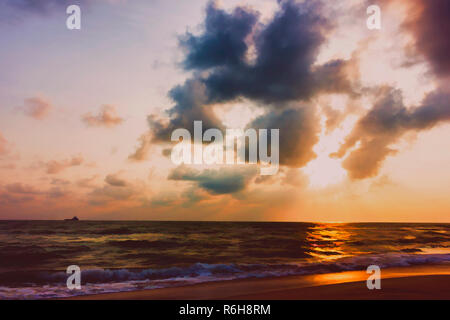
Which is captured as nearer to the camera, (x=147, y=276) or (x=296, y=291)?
(x=296, y=291)

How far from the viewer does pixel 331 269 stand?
16.1m

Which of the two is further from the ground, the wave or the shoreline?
the shoreline

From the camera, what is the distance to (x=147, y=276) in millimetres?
15203

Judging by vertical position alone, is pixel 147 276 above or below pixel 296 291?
below

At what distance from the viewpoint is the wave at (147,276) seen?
11.9m

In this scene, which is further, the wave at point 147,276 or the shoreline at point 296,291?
the wave at point 147,276

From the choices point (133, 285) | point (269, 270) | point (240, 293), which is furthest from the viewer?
point (269, 270)

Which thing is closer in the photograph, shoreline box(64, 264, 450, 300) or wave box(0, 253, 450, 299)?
shoreline box(64, 264, 450, 300)

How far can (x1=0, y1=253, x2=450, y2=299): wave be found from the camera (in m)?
11.9
